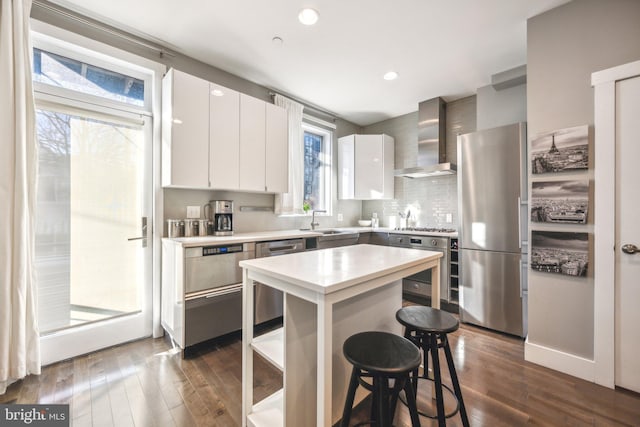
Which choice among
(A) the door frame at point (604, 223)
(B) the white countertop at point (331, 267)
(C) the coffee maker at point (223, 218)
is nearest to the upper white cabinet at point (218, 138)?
(C) the coffee maker at point (223, 218)

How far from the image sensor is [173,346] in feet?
7.57

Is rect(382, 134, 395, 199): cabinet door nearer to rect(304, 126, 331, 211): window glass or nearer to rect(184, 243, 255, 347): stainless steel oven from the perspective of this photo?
rect(304, 126, 331, 211): window glass

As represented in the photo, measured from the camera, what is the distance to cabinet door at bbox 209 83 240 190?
2512mm

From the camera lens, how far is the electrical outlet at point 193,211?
106 inches

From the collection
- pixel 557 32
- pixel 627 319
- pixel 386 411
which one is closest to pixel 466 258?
pixel 627 319

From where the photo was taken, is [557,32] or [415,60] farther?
[415,60]

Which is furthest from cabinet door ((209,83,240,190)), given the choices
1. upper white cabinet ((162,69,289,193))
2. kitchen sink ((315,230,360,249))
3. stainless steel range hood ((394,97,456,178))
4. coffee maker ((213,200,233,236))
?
stainless steel range hood ((394,97,456,178))

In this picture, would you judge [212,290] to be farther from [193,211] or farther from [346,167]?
[346,167]

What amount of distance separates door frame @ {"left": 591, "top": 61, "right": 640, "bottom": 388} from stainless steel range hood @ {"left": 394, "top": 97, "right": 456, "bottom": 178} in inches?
70.9

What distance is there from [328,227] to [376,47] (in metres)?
2.60

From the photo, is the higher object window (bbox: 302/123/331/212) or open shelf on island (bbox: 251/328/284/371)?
window (bbox: 302/123/331/212)

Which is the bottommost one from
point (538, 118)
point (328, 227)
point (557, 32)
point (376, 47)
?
point (328, 227)

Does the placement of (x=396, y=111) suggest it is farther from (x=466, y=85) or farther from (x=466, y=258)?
(x=466, y=258)

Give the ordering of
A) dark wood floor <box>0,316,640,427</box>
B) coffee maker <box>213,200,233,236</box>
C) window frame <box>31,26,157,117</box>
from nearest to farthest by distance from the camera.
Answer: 1. dark wood floor <box>0,316,640,427</box>
2. window frame <box>31,26,157,117</box>
3. coffee maker <box>213,200,233,236</box>
